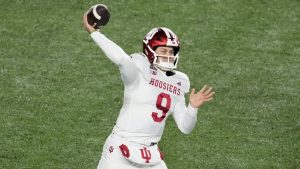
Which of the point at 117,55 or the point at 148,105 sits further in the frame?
the point at 148,105

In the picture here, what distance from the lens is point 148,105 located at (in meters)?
9.88

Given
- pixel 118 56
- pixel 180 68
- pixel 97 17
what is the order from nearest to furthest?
pixel 118 56
pixel 97 17
pixel 180 68

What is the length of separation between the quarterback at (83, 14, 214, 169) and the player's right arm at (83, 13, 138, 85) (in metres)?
0.13

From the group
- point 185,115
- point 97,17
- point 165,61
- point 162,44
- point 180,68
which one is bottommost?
point 180,68

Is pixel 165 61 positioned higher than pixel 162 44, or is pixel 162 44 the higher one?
pixel 162 44

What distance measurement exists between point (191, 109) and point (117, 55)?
3.68 feet

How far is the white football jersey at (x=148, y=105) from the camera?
9.84 m

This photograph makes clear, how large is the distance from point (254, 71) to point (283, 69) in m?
0.59

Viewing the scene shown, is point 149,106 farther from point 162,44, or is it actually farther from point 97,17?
point 97,17

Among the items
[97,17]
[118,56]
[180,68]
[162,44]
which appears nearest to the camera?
[118,56]

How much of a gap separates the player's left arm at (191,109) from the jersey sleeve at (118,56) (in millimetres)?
720

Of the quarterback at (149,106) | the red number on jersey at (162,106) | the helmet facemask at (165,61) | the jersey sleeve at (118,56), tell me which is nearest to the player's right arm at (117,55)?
the jersey sleeve at (118,56)

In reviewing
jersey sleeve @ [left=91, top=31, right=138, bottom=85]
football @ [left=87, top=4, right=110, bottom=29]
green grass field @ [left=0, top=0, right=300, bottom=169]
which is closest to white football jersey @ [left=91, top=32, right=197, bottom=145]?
jersey sleeve @ [left=91, top=31, right=138, bottom=85]

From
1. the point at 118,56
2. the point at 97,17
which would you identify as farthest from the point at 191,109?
the point at 97,17
